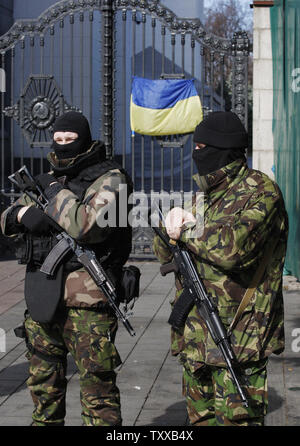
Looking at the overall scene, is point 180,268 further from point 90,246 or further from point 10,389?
point 10,389

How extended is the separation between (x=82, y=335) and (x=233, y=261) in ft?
2.89

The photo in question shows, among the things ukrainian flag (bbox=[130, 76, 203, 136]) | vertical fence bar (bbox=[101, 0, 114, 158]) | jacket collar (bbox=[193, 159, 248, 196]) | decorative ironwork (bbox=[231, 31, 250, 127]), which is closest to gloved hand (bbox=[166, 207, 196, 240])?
jacket collar (bbox=[193, 159, 248, 196])

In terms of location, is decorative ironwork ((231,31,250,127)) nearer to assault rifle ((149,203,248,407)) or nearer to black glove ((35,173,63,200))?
black glove ((35,173,63,200))

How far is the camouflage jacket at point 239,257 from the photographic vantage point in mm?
3414

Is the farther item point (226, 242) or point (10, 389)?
point (10, 389)

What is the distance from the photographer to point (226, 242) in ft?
11.2

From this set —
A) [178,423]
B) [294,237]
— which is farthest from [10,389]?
[294,237]

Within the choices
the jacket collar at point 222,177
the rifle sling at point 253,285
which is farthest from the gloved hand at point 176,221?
the rifle sling at point 253,285

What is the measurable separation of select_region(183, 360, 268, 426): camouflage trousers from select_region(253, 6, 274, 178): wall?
259 inches

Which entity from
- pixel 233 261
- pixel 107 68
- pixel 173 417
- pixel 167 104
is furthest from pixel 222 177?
pixel 167 104

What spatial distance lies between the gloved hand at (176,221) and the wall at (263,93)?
653 centimetres

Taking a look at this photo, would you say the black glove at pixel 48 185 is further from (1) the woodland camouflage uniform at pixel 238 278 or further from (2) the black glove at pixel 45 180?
(1) the woodland camouflage uniform at pixel 238 278

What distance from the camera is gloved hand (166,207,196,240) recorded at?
140 inches
